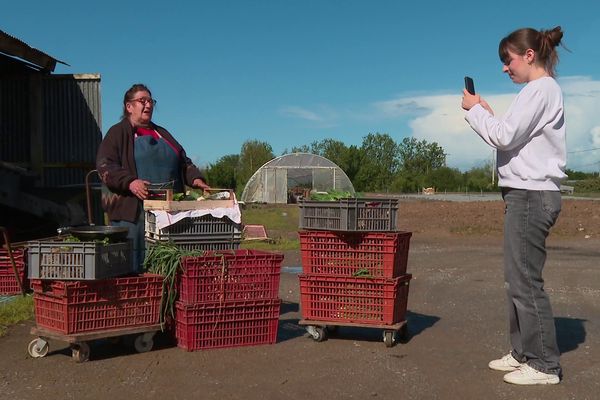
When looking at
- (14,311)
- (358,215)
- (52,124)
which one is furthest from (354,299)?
(52,124)

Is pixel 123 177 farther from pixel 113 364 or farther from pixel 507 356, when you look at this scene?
pixel 507 356

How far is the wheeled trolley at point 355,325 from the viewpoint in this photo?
6203 millimetres

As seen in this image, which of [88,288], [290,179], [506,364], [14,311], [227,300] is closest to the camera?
[506,364]

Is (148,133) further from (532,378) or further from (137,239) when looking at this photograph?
(532,378)

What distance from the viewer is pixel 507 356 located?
540 cm

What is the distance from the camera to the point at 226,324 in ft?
20.0

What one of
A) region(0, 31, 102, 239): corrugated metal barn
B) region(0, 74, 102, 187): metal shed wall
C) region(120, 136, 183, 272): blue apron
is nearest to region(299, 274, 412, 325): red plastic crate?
region(120, 136, 183, 272): blue apron

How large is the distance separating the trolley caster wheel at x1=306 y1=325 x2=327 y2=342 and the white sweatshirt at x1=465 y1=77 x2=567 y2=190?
2.33 meters

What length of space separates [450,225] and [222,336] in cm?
1876

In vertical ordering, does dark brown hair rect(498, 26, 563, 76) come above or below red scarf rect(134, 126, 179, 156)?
above

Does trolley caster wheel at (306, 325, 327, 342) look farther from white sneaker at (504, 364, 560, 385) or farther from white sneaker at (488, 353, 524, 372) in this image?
white sneaker at (504, 364, 560, 385)

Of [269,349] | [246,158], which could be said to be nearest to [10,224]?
[269,349]

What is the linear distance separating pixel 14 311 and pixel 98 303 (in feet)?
8.11

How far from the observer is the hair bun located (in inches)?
195
